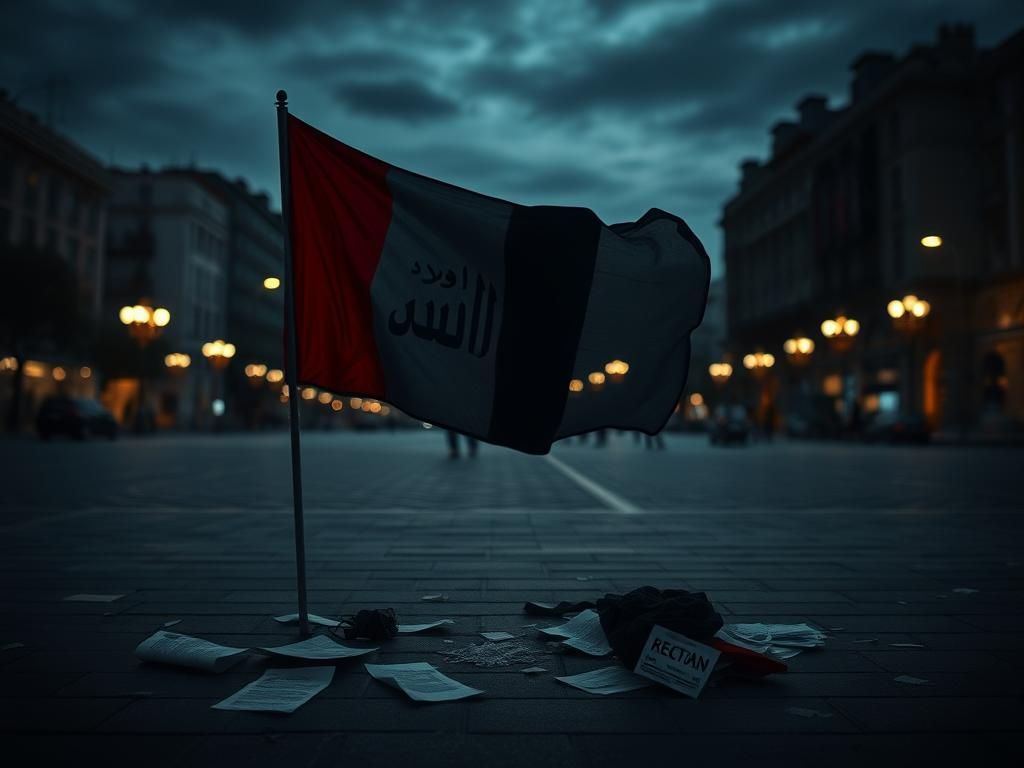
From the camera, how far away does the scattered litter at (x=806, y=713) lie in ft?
9.61

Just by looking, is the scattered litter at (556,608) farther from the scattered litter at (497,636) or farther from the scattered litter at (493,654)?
the scattered litter at (493,654)

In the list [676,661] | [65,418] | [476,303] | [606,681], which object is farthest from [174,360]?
[676,661]

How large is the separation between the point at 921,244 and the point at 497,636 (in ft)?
123

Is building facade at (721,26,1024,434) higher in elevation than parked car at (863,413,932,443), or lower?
higher

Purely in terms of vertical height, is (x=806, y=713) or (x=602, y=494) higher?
(x=602, y=494)

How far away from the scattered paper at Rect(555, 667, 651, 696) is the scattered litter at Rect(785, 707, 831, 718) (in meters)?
0.53

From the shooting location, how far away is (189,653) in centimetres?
344

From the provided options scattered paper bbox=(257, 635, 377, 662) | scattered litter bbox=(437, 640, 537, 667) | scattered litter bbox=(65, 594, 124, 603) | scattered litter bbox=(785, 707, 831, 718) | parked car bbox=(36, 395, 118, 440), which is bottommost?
scattered litter bbox=(65, 594, 124, 603)

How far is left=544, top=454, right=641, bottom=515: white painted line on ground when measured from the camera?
10359 mm

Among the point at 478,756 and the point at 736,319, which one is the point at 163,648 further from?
the point at 736,319

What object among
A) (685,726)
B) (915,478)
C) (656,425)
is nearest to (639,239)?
(656,425)

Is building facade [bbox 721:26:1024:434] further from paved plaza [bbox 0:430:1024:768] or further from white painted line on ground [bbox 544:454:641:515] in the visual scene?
paved plaza [bbox 0:430:1024:768]

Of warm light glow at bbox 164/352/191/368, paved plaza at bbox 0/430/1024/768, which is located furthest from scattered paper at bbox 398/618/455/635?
warm light glow at bbox 164/352/191/368

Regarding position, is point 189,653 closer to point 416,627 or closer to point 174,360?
point 416,627
